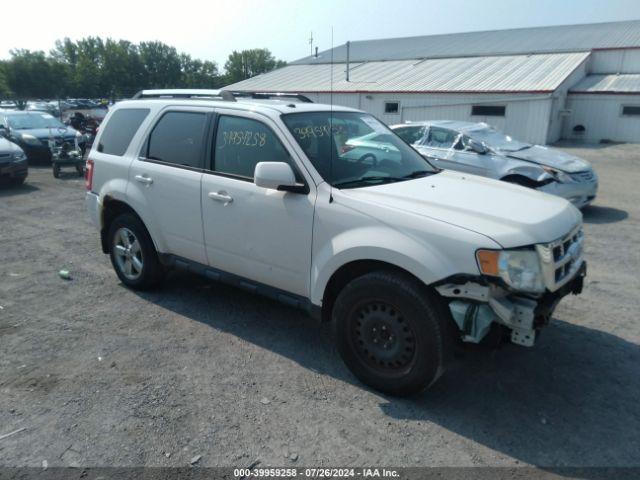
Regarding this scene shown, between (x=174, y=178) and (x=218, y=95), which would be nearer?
(x=174, y=178)

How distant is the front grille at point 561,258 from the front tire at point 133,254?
3.68 meters

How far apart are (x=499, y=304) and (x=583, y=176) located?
7057mm

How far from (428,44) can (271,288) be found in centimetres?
3560

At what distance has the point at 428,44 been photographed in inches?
1390

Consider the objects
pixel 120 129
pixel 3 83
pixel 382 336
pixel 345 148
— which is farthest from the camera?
pixel 3 83

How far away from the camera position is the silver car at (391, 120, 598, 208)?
8484 millimetres

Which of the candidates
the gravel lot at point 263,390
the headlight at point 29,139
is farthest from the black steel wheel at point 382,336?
the headlight at point 29,139

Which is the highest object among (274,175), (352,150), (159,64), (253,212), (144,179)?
(159,64)

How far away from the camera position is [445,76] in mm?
26094

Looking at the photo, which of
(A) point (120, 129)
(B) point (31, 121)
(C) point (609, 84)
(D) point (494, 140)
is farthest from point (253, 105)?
(C) point (609, 84)

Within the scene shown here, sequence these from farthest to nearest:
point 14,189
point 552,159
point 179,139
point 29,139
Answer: point 29,139, point 14,189, point 552,159, point 179,139

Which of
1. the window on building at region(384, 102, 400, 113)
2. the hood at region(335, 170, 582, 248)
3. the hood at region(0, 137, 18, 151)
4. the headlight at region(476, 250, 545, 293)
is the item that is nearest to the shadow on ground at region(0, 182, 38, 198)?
the hood at region(0, 137, 18, 151)

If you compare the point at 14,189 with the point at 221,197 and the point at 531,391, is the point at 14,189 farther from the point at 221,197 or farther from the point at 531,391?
the point at 531,391

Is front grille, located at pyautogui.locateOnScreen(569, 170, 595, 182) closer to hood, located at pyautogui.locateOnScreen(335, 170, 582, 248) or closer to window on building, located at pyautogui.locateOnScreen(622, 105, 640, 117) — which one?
hood, located at pyautogui.locateOnScreen(335, 170, 582, 248)
